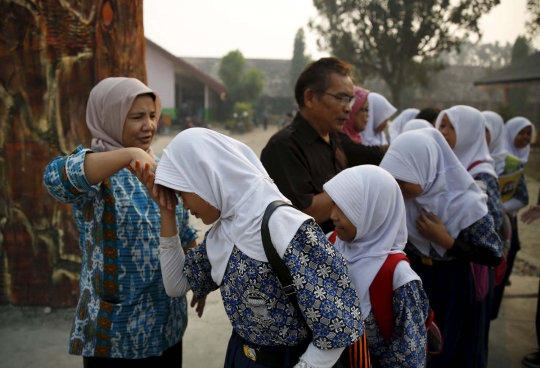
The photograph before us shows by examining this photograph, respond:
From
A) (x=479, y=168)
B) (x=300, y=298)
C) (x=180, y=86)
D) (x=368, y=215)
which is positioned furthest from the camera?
(x=180, y=86)

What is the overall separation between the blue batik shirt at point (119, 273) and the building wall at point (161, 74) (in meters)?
21.1

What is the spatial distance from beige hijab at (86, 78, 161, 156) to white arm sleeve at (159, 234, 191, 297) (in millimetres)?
605

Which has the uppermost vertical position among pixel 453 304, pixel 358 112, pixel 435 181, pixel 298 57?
pixel 298 57

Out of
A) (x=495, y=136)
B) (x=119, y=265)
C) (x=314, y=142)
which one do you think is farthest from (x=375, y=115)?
(x=119, y=265)

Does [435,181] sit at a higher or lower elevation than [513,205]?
higher

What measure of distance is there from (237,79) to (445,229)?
28.8 meters

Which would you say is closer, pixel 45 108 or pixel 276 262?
pixel 276 262

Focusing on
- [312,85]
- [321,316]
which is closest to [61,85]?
[312,85]

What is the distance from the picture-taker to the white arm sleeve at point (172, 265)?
177 cm

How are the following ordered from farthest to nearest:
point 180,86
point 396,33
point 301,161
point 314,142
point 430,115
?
1. point 180,86
2. point 396,33
3. point 430,115
4. point 314,142
5. point 301,161

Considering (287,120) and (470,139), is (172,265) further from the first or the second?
(287,120)

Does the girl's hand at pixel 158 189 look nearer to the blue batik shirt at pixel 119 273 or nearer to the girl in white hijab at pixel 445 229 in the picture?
the blue batik shirt at pixel 119 273

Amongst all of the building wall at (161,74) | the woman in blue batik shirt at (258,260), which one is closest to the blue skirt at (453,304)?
the woman in blue batik shirt at (258,260)

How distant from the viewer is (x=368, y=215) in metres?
1.77
